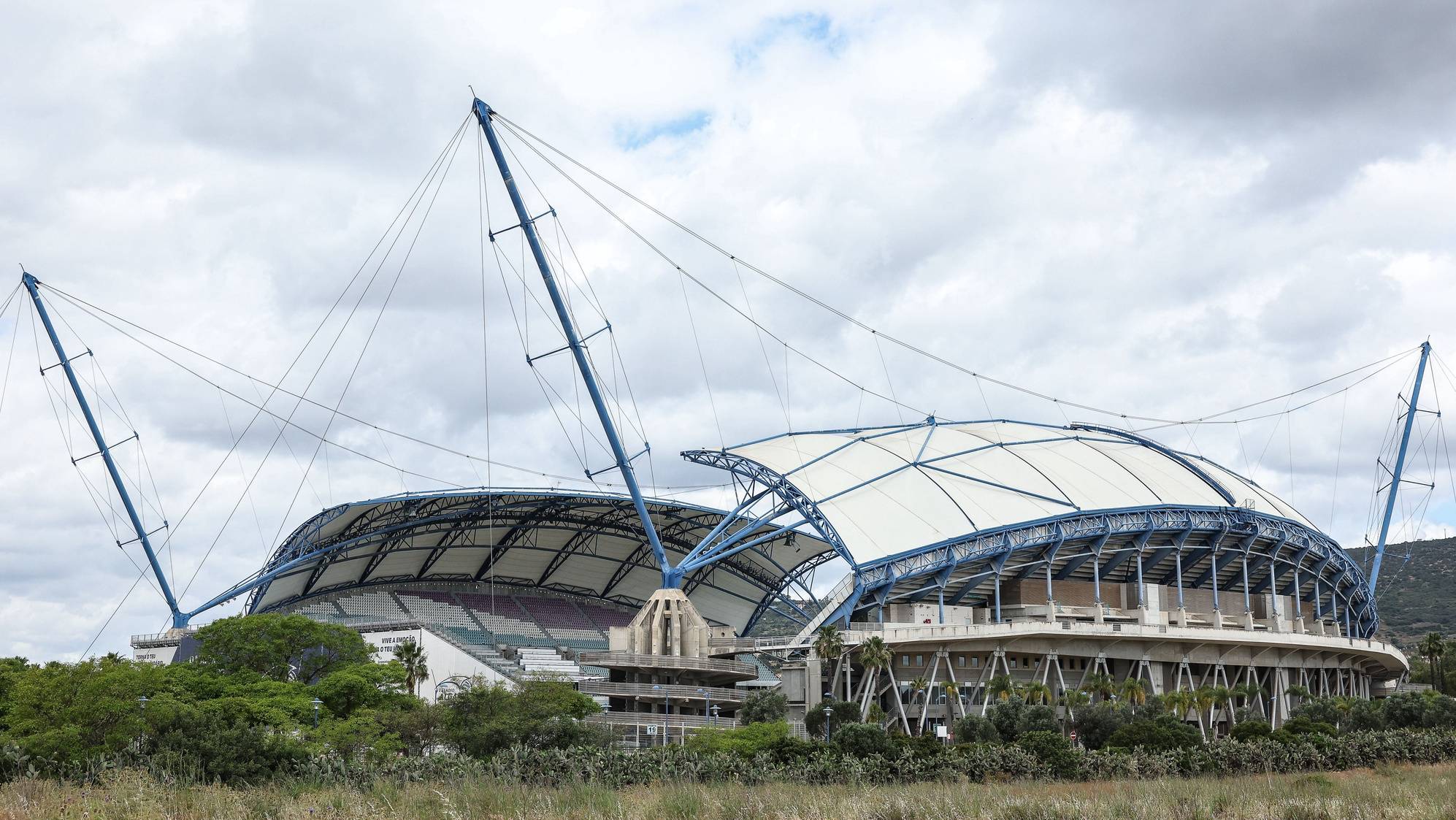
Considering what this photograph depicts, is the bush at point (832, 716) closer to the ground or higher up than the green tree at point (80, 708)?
closer to the ground

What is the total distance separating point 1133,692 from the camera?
81.7m

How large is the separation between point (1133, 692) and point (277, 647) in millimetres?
54097

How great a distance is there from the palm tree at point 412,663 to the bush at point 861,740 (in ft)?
99.8

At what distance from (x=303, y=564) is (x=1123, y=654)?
62897 millimetres

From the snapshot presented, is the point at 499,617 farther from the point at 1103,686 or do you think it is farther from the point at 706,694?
the point at 1103,686

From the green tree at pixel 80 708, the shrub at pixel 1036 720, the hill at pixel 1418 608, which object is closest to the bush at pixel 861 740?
the shrub at pixel 1036 720

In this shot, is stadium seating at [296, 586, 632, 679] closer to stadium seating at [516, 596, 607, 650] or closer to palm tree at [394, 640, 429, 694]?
stadium seating at [516, 596, 607, 650]

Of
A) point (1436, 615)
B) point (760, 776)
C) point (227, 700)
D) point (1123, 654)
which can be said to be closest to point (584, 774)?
point (760, 776)

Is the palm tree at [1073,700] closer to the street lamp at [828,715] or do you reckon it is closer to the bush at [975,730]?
the bush at [975,730]

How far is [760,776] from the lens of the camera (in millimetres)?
41250

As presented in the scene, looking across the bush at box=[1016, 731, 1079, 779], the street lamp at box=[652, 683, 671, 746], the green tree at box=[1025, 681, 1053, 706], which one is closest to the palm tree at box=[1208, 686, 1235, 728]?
the green tree at box=[1025, 681, 1053, 706]

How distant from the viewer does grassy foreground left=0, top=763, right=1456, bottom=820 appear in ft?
90.1

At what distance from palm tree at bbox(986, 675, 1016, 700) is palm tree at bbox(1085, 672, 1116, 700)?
524 cm

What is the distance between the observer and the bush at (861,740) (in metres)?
59.4
